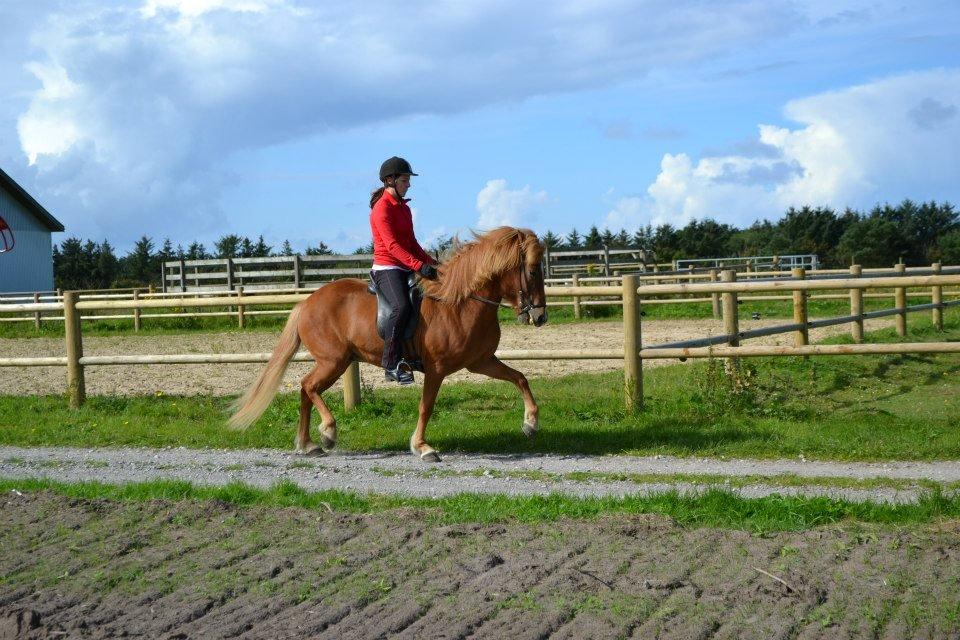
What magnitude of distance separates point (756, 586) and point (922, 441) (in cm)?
429

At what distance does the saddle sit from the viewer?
7949 mm

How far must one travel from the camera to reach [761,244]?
65.7 m

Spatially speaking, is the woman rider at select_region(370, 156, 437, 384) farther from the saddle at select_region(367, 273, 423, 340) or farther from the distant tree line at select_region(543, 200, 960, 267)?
the distant tree line at select_region(543, 200, 960, 267)

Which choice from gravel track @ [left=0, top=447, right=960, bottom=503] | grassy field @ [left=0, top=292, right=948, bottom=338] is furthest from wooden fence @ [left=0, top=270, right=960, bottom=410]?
grassy field @ [left=0, top=292, right=948, bottom=338]

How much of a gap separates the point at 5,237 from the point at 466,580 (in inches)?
1511

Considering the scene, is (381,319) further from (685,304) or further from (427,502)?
(685,304)

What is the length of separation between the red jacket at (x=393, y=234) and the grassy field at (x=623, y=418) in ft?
5.41

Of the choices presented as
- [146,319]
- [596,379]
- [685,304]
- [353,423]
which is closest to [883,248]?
[685,304]

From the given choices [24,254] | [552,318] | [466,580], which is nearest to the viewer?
[466,580]

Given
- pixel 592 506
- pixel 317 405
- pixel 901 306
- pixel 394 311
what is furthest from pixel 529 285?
pixel 901 306

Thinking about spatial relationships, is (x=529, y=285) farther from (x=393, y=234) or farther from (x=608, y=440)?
(x=608, y=440)

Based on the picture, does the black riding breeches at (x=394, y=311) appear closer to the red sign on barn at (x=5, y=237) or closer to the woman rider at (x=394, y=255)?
the woman rider at (x=394, y=255)

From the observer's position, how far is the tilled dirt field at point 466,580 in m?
3.77

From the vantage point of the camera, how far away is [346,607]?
4.03 m
